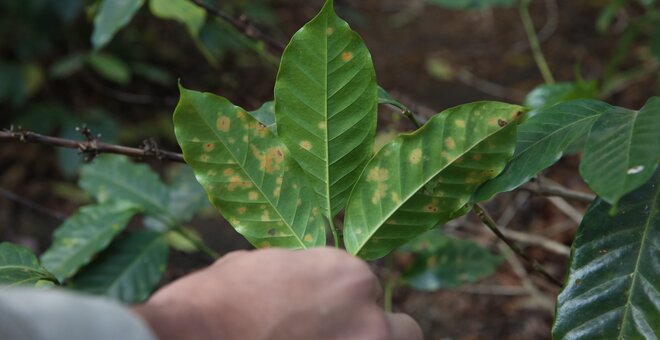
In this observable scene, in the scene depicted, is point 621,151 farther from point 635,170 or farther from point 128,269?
point 128,269

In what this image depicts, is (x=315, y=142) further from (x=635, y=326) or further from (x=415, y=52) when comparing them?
(x=415, y=52)

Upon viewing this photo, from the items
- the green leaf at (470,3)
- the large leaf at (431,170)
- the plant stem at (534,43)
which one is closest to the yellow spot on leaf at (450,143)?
the large leaf at (431,170)

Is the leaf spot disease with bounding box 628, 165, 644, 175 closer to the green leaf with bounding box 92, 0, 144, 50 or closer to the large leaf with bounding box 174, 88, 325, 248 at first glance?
the large leaf with bounding box 174, 88, 325, 248

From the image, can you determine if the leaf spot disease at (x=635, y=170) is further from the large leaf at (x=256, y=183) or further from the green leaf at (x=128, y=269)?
the green leaf at (x=128, y=269)

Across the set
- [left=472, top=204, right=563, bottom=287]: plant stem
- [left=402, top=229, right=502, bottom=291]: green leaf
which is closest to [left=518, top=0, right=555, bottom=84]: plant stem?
[left=402, top=229, right=502, bottom=291]: green leaf

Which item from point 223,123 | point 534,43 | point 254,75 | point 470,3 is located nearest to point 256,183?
point 223,123

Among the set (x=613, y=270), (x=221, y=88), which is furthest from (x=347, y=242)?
(x=221, y=88)
